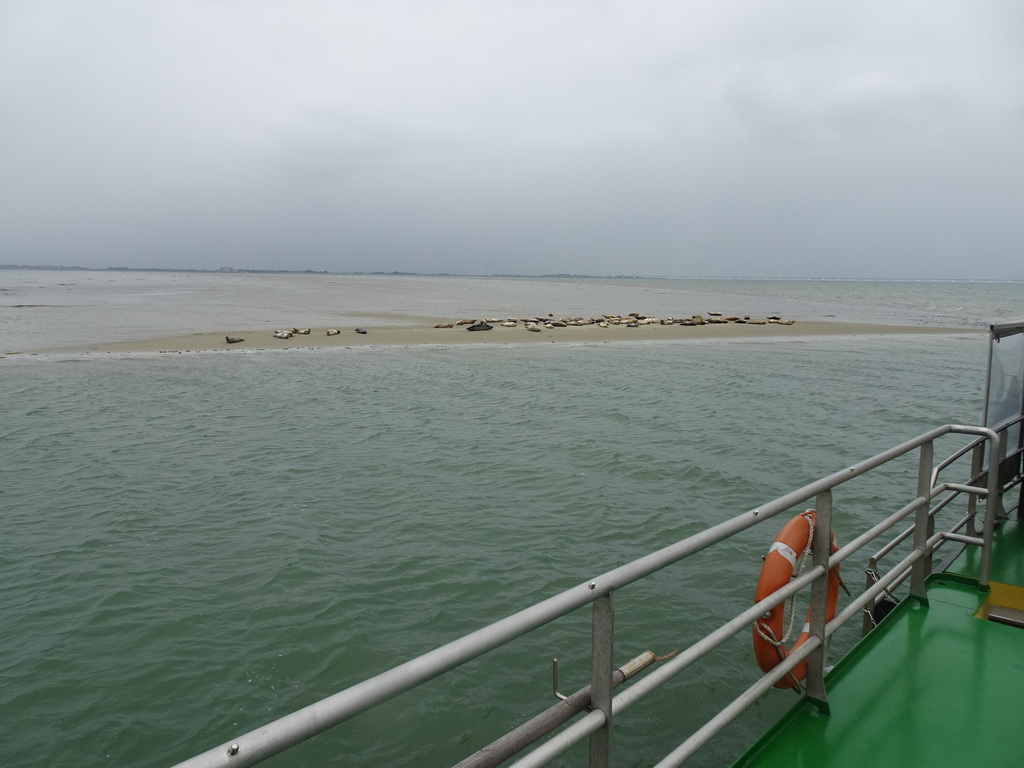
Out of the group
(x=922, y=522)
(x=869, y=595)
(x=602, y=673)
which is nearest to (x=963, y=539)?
(x=922, y=522)

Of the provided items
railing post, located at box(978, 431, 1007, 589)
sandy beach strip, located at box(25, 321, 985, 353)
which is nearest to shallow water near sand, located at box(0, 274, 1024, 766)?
→ railing post, located at box(978, 431, 1007, 589)

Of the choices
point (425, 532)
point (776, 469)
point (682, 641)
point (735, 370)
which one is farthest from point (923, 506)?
point (735, 370)

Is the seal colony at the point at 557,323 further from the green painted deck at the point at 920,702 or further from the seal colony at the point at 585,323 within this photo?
the green painted deck at the point at 920,702

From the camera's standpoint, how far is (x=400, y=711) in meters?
4.49

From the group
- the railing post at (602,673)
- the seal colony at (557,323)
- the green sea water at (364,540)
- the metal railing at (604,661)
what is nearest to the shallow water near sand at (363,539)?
the green sea water at (364,540)

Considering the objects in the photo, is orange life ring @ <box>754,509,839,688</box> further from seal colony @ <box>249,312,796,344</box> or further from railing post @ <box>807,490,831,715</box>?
seal colony @ <box>249,312,796,344</box>

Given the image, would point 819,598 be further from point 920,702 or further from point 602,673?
point 602,673

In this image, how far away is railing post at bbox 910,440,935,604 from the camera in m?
3.45

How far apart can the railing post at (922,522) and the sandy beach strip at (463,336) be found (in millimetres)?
23458

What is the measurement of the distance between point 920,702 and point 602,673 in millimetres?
2120

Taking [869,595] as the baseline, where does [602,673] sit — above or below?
above

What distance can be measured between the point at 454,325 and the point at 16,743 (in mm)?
29430

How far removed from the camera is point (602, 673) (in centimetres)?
180

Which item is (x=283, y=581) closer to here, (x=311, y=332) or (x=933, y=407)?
(x=933, y=407)
